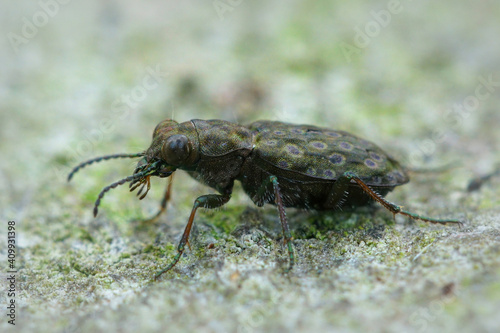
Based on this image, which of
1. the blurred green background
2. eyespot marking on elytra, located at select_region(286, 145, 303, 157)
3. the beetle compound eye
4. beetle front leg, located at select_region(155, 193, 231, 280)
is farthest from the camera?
eyespot marking on elytra, located at select_region(286, 145, 303, 157)

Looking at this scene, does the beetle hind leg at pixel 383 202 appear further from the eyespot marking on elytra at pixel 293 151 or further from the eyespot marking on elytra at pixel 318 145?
the eyespot marking on elytra at pixel 293 151

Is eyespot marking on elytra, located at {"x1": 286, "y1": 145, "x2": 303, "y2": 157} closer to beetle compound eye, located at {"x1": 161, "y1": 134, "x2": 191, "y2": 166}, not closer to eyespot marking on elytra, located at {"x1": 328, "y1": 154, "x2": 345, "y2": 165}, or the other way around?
eyespot marking on elytra, located at {"x1": 328, "y1": 154, "x2": 345, "y2": 165}

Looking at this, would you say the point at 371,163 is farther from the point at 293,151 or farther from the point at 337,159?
the point at 293,151

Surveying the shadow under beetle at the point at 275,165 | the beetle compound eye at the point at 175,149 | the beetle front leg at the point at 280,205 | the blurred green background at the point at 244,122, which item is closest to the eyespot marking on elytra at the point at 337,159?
the shadow under beetle at the point at 275,165

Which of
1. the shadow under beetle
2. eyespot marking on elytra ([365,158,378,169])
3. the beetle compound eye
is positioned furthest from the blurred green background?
the beetle compound eye

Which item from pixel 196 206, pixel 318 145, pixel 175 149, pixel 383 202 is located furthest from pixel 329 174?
pixel 175 149

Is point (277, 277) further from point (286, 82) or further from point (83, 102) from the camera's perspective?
point (83, 102)

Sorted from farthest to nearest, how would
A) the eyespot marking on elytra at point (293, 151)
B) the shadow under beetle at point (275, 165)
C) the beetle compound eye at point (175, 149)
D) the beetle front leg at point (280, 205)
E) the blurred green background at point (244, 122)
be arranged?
the eyespot marking on elytra at point (293, 151) < the shadow under beetle at point (275, 165) < the beetle compound eye at point (175, 149) < the beetle front leg at point (280, 205) < the blurred green background at point (244, 122)
